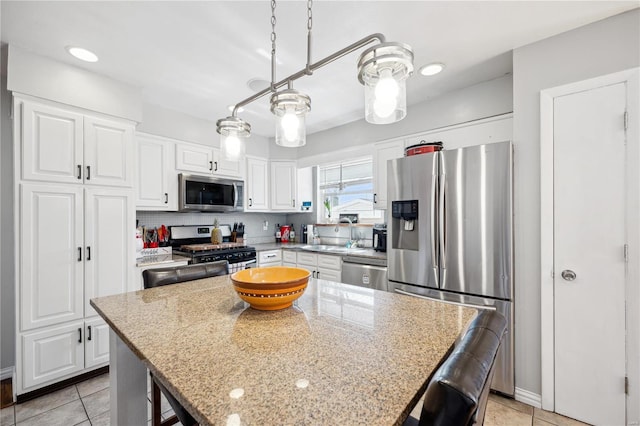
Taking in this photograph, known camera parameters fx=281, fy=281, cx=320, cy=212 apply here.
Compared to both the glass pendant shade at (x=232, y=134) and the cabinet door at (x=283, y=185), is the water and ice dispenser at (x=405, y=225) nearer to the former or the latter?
the glass pendant shade at (x=232, y=134)

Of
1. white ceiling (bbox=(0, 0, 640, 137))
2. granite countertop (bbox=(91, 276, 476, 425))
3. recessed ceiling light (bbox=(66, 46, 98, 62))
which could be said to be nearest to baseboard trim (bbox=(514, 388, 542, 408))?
granite countertop (bbox=(91, 276, 476, 425))

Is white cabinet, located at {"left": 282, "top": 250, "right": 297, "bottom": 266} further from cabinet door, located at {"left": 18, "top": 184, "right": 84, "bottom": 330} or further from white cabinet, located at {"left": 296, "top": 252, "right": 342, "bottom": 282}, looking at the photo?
cabinet door, located at {"left": 18, "top": 184, "right": 84, "bottom": 330}

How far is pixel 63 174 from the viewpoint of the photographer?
2.15 metres

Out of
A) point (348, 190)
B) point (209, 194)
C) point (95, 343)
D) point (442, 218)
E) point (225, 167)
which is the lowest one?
point (95, 343)

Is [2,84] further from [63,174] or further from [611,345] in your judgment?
[611,345]

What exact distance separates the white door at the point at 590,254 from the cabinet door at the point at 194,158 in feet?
10.9

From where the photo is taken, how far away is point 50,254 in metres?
2.10

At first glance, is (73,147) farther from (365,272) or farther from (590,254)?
(590,254)

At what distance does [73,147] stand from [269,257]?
2268mm

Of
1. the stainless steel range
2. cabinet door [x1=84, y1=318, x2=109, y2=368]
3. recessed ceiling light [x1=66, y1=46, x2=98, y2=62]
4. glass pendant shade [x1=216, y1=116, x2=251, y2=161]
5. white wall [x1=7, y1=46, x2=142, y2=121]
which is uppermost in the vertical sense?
recessed ceiling light [x1=66, y1=46, x2=98, y2=62]

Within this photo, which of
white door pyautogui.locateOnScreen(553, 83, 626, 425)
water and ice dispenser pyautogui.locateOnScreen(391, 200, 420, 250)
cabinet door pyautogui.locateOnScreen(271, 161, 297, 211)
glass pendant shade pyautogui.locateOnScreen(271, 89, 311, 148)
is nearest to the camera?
glass pendant shade pyautogui.locateOnScreen(271, 89, 311, 148)

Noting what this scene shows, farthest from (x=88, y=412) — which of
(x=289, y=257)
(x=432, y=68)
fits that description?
(x=432, y=68)

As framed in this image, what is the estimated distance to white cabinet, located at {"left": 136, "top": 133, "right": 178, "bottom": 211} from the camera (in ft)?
9.44

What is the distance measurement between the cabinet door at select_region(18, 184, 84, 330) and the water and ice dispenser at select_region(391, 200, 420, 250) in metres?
2.59
